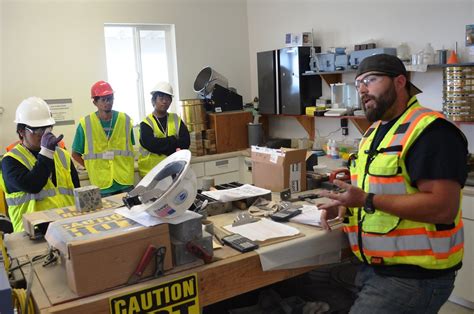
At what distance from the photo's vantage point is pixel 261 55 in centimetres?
487

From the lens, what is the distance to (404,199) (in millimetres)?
1548

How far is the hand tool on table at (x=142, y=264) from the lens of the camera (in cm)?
154

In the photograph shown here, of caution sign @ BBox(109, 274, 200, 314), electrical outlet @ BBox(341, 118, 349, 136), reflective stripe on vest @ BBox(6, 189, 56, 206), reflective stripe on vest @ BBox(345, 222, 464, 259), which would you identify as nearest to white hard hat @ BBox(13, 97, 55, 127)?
reflective stripe on vest @ BBox(6, 189, 56, 206)

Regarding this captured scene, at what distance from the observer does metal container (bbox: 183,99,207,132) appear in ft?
16.0

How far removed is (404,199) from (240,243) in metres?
0.66

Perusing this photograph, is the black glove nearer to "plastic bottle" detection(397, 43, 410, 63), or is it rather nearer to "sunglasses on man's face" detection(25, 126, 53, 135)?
"sunglasses on man's face" detection(25, 126, 53, 135)

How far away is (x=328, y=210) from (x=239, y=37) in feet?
12.9

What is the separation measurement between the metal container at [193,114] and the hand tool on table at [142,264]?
Result: 3382 mm

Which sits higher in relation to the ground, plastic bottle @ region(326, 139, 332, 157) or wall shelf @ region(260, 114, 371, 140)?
wall shelf @ region(260, 114, 371, 140)

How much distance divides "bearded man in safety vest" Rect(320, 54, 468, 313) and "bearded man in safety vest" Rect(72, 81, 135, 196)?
2.31 m

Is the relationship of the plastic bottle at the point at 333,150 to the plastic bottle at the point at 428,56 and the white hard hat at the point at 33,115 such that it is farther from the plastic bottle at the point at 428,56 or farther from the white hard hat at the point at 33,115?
the white hard hat at the point at 33,115

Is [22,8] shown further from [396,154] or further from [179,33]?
[396,154]

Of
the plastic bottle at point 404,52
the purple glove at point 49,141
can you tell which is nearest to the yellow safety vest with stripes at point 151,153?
the purple glove at point 49,141

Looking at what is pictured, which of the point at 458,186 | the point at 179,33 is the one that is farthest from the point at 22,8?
the point at 458,186
